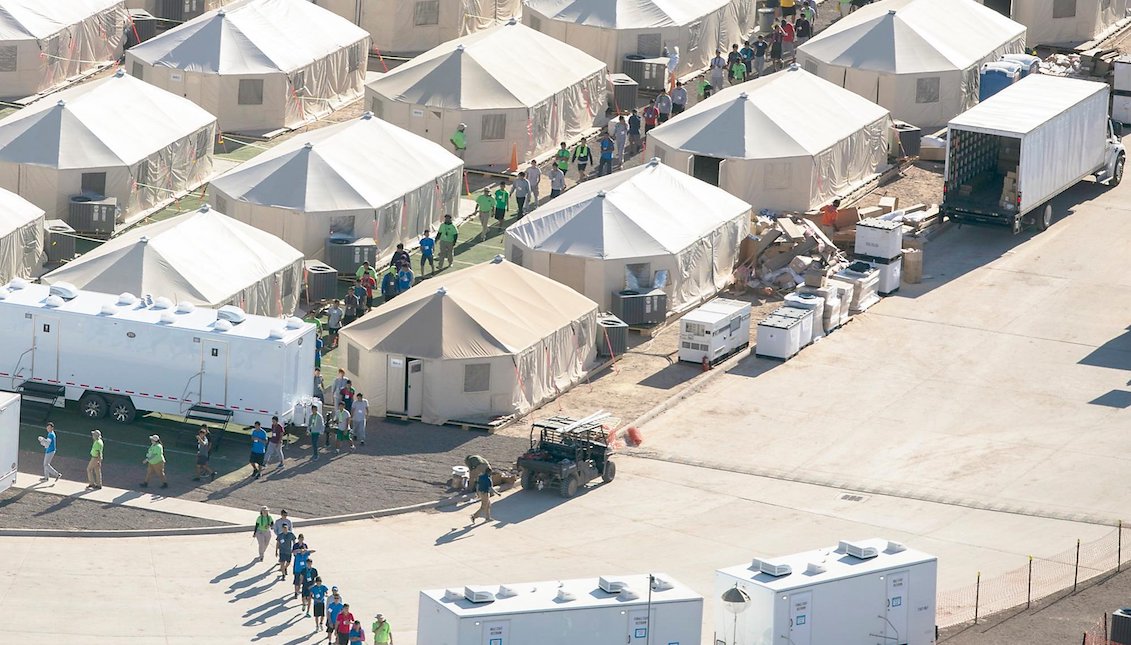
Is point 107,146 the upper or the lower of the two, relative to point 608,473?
upper

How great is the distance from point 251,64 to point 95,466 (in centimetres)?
2662

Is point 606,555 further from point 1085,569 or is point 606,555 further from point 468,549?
point 1085,569

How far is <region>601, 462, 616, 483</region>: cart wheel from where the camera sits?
53.3 m

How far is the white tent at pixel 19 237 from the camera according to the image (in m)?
62.5

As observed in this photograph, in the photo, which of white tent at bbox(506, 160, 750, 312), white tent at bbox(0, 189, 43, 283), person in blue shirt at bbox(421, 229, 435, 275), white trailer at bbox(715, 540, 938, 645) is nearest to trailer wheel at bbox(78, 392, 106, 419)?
white tent at bbox(0, 189, 43, 283)

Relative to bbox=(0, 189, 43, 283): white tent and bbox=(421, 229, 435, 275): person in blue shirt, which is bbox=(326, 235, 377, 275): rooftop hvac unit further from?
bbox=(0, 189, 43, 283): white tent

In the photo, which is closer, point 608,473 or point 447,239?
point 608,473

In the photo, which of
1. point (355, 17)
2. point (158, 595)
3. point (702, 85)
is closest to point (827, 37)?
point (702, 85)

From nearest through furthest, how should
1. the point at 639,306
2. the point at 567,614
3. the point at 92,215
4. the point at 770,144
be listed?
1. the point at 567,614
2. the point at 639,306
3. the point at 92,215
4. the point at 770,144

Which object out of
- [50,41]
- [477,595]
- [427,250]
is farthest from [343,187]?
[477,595]

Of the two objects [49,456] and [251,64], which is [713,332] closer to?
[49,456]

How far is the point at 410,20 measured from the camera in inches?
3327

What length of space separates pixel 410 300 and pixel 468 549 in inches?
367

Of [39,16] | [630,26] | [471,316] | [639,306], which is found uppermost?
[630,26]
